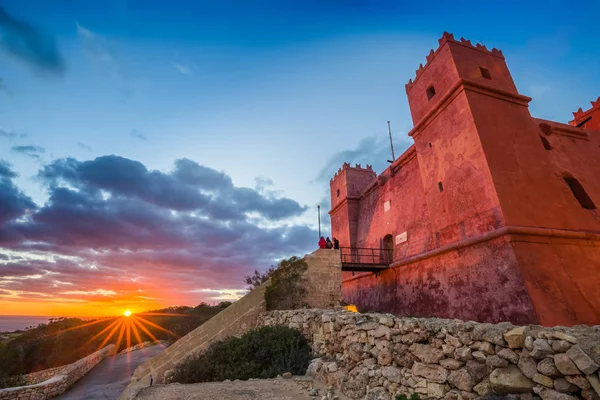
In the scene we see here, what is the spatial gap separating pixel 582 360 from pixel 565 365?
0.16 m

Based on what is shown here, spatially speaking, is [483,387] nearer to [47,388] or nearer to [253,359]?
[253,359]

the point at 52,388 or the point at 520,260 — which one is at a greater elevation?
the point at 520,260

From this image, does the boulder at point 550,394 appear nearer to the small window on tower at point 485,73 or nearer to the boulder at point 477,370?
the boulder at point 477,370

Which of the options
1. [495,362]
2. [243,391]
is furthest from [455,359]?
[243,391]

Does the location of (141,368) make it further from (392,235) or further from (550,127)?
(550,127)

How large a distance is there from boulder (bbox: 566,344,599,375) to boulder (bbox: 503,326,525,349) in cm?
49

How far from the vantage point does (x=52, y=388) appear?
9.68 meters

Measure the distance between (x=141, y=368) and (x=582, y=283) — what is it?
527 inches

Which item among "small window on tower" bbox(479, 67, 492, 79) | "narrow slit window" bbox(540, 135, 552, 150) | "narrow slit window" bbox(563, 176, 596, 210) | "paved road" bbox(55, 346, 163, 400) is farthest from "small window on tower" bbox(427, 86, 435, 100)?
"paved road" bbox(55, 346, 163, 400)

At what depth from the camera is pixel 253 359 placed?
7.21 metres

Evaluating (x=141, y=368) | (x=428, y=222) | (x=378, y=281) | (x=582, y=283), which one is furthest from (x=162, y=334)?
(x=582, y=283)

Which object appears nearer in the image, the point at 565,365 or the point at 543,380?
the point at 565,365

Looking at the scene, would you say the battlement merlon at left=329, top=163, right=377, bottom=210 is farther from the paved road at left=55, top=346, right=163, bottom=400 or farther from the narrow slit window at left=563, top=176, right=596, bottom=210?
the paved road at left=55, top=346, right=163, bottom=400

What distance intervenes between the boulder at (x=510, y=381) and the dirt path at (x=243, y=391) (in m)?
2.79
